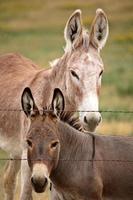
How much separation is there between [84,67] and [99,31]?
26.3 inches

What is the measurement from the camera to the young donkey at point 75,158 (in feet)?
27.1

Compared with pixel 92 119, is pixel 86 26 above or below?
above

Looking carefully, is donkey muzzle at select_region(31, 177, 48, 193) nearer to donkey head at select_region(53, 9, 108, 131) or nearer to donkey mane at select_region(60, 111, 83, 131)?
donkey mane at select_region(60, 111, 83, 131)

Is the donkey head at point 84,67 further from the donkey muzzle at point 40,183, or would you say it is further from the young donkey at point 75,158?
the donkey muzzle at point 40,183

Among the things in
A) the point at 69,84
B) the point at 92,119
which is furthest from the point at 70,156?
the point at 69,84

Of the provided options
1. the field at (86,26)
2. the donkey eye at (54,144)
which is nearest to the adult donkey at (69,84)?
the donkey eye at (54,144)

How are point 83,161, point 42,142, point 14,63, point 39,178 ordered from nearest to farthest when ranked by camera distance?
point 39,178 < point 42,142 < point 83,161 < point 14,63

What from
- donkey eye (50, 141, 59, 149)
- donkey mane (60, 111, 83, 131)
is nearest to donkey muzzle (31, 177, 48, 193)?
donkey eye (50, 141, 59, 149)

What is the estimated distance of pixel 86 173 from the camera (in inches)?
342

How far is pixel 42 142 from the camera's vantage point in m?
8.23

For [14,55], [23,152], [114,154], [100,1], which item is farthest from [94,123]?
[100,1]

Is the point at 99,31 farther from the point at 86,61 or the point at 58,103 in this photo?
the point at 58,103

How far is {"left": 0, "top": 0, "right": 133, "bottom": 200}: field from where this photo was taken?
21.1 metres

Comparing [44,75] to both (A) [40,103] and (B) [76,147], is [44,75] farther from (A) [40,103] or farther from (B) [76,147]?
(B) [76,147]
